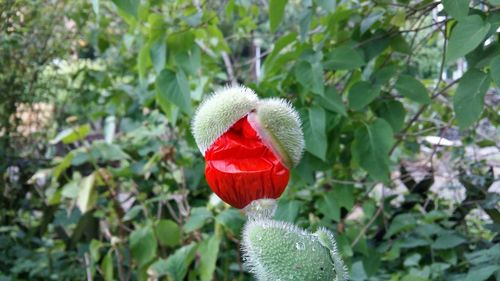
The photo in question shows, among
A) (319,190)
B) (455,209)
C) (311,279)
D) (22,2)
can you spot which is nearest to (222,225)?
(319,190)

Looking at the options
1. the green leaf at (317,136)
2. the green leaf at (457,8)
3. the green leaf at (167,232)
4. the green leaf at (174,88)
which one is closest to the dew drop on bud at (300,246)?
the green leaf at (457,8)

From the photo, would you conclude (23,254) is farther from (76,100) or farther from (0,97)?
(76,100)

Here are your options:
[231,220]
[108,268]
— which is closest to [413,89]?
[231,220]

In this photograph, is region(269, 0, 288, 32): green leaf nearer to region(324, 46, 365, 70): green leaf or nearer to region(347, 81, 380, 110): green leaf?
region(324, 46, 365, 70): green leaf

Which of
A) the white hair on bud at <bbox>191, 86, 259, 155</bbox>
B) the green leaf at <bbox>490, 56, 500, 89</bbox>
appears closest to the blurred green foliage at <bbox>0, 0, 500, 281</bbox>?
the green leaf at <bbox>490, 56, 500, 89</bbox>

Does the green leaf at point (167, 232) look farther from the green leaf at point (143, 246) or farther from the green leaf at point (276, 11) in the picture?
the green leaf at point (276, 11)

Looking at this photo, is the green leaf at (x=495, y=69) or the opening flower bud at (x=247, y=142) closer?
the opening flower bud at (x=247, y=142)
